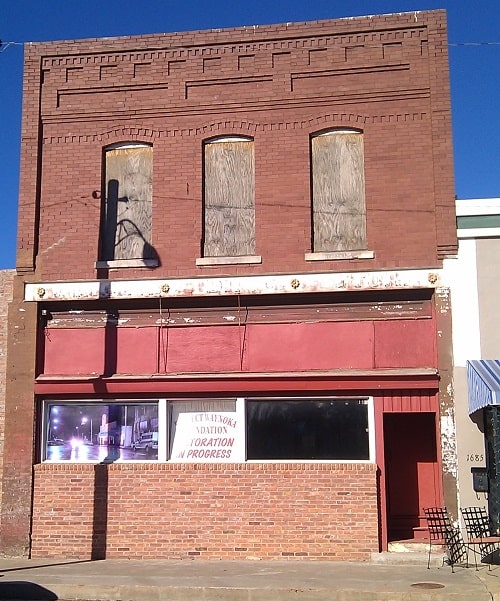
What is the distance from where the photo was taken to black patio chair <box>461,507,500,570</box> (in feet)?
38.2

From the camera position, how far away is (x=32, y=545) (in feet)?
42.7

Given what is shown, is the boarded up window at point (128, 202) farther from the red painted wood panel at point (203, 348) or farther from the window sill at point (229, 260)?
the red painted wood panel at point (203, 348)

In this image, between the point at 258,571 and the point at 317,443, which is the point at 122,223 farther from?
the point at 258,571

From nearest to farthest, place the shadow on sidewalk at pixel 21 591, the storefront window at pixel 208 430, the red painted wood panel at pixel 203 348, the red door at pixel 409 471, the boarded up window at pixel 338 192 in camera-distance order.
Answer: the shadow on sidewalk at pixel 21 591 → the storefront window at pixel 208 430 → the red door at pixel 409 471 → the red painted wood panel at pixel 203 348 → the boarded up window at pixel 338 192

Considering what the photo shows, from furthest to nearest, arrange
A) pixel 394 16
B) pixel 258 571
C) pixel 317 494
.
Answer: pixel 394 16 → pixel 317 494 → pixel 258 571

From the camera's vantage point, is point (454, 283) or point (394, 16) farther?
point (394, 16)

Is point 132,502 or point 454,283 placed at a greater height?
point 454,283

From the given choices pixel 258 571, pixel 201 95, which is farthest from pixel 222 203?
pixel 258 571

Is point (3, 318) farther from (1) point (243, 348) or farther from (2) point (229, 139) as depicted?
(2) point (229, 139)

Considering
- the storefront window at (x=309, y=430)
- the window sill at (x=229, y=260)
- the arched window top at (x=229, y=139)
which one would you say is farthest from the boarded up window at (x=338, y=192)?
the storefront window at (x=309, y=430)

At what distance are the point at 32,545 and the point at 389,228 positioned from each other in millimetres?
7790

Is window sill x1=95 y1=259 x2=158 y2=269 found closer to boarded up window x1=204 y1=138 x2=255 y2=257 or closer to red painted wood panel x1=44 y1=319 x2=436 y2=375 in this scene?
boarded up window x1=204 y1=138 x2=255 y2=257

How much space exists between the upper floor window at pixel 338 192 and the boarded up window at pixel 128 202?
2889 millimetres

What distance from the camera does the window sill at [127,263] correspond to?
13.5m
